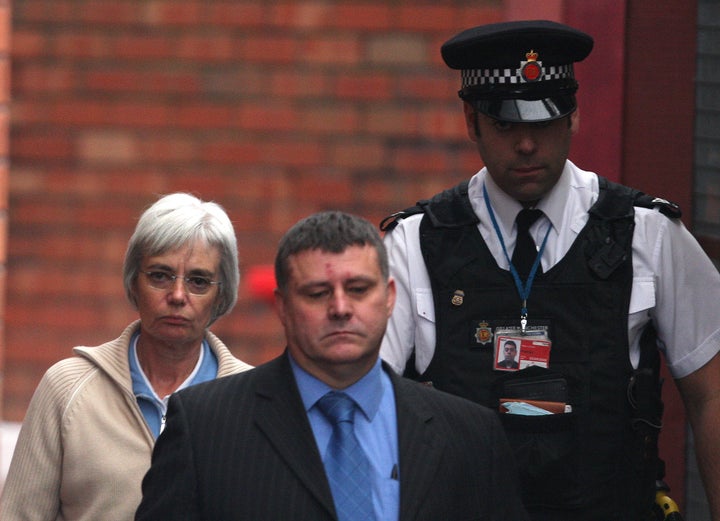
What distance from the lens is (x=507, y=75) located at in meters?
4.18

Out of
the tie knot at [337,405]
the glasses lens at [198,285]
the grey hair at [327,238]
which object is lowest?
the tie knot at [337,405]

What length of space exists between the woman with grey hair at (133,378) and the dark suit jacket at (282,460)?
2.63ft

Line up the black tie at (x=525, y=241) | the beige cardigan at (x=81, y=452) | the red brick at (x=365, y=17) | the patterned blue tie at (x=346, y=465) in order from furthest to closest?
the red brick at (x=365, y=17) → the black tie at (x=525, y=241) → the beige cardigan at (x=81, y=452) → the patterned blue tie at (x=346, y=465)

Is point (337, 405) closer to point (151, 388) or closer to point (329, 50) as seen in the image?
point (151, 388)

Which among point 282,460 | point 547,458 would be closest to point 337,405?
point 282,460

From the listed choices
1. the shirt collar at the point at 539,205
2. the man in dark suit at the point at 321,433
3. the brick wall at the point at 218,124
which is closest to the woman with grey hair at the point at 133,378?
the shirt collar at the point at 539,205

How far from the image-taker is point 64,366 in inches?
164

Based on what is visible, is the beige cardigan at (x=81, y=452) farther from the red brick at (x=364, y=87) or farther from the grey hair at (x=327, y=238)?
the red brick at (x=364, y=87)

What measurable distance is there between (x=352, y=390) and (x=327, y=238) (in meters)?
0.28

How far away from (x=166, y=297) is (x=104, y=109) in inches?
120

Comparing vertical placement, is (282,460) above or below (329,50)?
below

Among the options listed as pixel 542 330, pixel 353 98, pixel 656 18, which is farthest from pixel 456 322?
pixel 353 98

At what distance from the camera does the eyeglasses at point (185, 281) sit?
163 inches

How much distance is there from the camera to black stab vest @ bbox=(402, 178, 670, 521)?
13.1 feet
